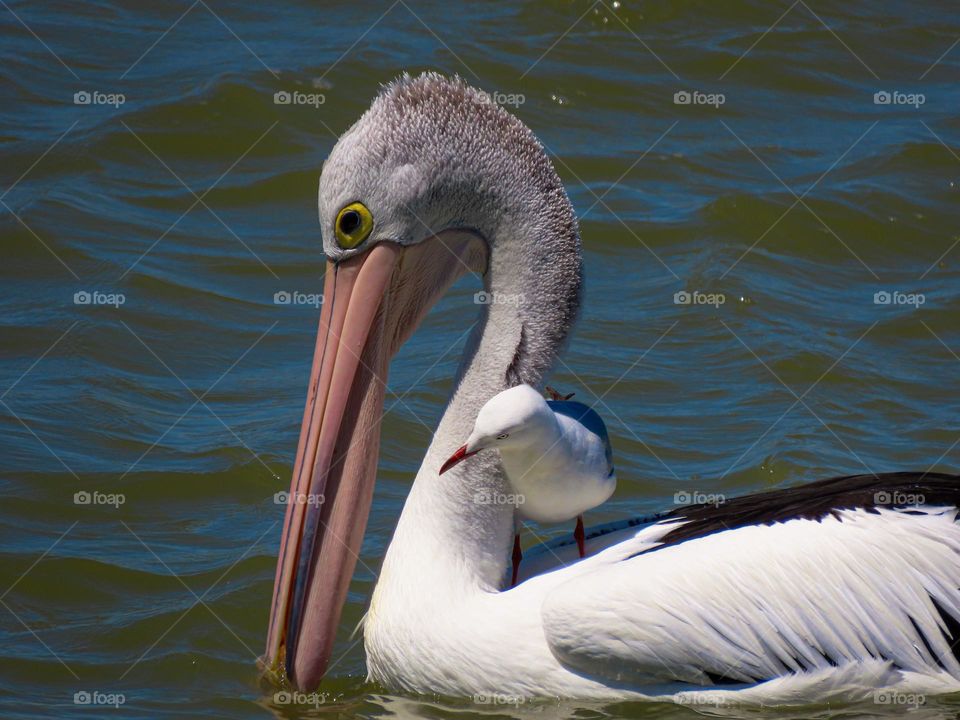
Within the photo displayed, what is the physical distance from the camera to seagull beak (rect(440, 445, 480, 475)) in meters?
4.93

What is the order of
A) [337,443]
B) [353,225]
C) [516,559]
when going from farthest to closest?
[516,559] < [337,443] < [353,225]

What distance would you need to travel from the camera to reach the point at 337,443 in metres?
5.16

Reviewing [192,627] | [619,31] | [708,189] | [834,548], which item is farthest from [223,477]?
[619,31]

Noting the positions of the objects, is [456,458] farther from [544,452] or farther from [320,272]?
[320,272]

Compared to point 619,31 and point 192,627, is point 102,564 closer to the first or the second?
point 192,627

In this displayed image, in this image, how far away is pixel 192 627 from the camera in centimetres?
591

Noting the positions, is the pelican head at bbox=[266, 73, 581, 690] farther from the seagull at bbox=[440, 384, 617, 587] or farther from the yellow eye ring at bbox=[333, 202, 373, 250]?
the seagull at bbox=[440, 384, 617, 587]

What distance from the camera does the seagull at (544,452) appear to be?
15.8ft

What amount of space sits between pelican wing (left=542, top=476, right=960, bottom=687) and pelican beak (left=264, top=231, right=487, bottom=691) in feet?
2.67

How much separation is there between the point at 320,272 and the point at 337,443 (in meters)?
4.35

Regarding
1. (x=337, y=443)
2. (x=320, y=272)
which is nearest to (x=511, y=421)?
(x=337, y=443)

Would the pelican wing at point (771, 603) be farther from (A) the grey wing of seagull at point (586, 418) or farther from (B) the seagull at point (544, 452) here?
(A) the grey wing of seagull at point (586, 418)

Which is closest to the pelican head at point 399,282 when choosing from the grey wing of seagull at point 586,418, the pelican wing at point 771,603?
the grey wing of seagull at point 586,418

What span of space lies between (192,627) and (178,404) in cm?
219
